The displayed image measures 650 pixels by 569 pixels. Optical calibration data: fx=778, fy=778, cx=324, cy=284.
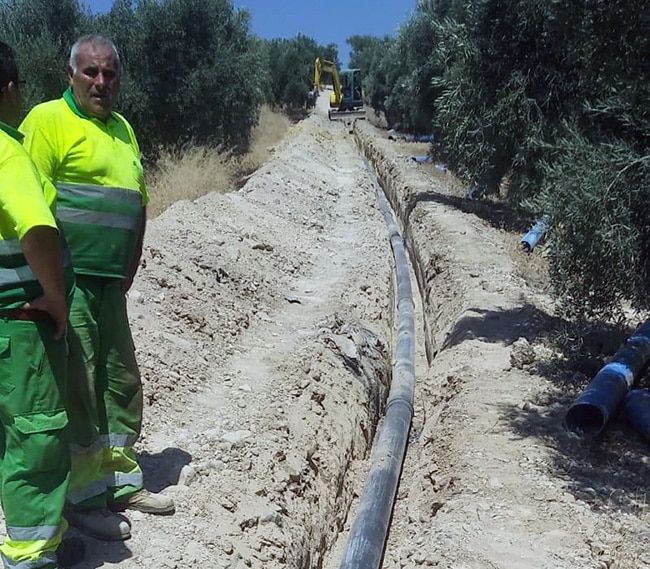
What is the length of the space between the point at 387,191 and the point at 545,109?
1137 cm

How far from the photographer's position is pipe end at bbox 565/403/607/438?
520 cm

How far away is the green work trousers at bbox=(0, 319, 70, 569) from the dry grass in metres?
9.40

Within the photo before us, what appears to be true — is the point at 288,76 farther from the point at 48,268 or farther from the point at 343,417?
the point at 48,268

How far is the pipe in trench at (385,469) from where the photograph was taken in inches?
168

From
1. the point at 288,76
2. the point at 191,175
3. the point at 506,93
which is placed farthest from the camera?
the point at 288,76

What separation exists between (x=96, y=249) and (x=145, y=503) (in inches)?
51.4

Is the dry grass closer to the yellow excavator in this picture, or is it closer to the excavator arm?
the excavator arm

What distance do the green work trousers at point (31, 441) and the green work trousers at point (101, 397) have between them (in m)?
0.45

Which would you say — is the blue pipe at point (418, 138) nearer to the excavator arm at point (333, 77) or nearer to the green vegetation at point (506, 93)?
the green vegetation at point (506, 93)

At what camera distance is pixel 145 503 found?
12.8 ft

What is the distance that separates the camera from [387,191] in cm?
1964

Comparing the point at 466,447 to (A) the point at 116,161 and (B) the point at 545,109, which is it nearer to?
(A) the point at 116,161

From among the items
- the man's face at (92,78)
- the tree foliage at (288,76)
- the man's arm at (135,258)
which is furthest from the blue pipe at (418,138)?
the man's face at (92,78)

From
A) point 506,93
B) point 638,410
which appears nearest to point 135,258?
point 638,410
